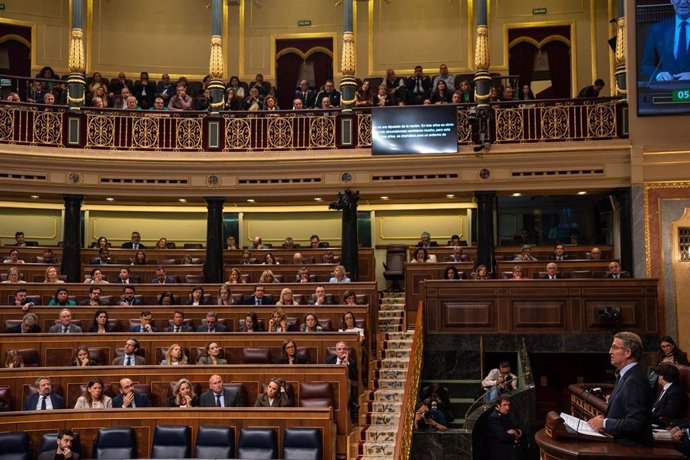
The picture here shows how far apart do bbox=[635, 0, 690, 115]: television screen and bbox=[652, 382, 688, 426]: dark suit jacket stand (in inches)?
211

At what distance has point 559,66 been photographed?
683 inches

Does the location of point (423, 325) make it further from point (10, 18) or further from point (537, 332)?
point (10, 18)

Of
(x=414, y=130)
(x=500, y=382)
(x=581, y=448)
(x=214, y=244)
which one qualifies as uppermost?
(x=414, y=130)

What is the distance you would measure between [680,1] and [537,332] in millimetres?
4576

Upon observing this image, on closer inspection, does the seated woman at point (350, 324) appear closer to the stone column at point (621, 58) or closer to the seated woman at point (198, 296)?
the seated woman at point (198, 296)

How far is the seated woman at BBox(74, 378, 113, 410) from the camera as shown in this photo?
27.3ft

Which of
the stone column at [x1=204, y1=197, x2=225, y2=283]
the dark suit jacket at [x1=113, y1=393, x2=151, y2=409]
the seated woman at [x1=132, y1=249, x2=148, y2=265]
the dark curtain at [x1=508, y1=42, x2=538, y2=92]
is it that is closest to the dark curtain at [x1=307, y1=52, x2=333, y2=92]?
the dark curtain at [x1=508, y1=42, x2=538, y2=92]

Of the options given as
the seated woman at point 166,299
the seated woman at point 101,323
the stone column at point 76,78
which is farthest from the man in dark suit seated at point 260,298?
the stone column at point 76,78

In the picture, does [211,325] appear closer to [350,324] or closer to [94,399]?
[350,324]

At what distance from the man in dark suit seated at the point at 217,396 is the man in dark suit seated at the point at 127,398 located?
56 cm

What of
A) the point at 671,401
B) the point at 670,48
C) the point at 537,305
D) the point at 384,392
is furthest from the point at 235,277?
the point at 671,401

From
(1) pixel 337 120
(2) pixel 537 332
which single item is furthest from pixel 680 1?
(1) pixel 337 120

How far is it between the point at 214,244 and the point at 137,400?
6443 millimetres

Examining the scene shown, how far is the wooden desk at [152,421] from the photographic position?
780 centimetres
